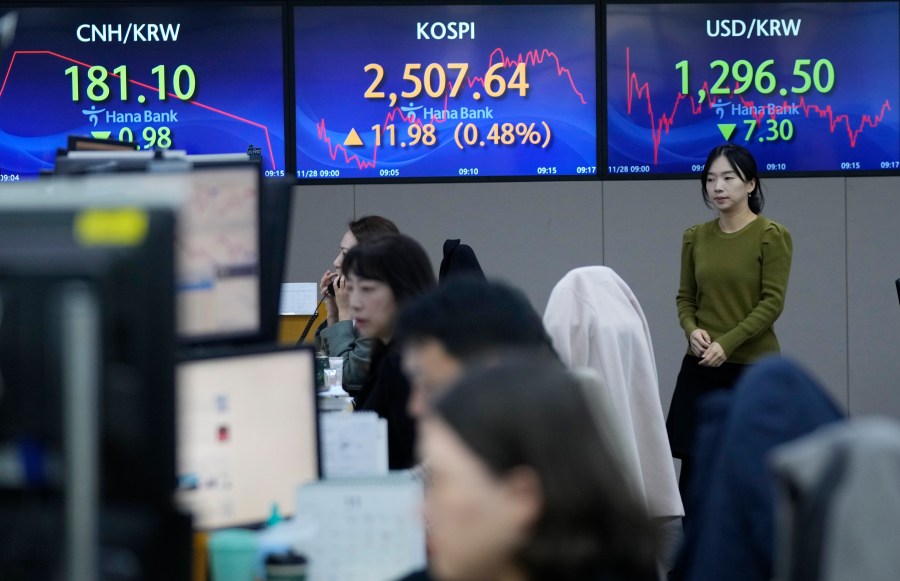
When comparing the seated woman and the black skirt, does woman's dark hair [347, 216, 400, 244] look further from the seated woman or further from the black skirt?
the seated woman

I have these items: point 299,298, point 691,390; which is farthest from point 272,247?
point 299,298

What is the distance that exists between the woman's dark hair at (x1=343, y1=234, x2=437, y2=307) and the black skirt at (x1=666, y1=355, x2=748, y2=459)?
6.43 feet

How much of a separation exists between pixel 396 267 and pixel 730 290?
214cm

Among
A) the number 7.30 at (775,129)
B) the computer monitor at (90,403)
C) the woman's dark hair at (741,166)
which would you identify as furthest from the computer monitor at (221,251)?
the number 7.30 at (775,129)

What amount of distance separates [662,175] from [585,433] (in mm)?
4949

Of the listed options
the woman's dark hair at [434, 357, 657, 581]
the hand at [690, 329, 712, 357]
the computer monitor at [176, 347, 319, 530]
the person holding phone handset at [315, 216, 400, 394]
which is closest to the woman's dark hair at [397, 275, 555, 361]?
the computer monitor at [176, 347, 319, 530]

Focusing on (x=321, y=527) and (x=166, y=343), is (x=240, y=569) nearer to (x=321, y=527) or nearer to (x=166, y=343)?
(x=321, y=527)

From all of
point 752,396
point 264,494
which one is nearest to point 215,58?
point 264,494

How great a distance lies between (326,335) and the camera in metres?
4.44

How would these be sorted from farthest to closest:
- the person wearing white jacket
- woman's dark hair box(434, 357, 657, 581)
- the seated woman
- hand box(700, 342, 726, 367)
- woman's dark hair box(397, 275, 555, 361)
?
1. hand box(700, 342, 726, 367)
2. the person wearing white jacket
3. the seated woman
4. woman's dark hair box(397, 275, 555, 361)
5. woman's dark hair box(434, 357, 657, 581)

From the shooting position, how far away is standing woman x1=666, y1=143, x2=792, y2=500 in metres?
4.66

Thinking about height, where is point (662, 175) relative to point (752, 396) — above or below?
above

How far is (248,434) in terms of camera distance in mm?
2195

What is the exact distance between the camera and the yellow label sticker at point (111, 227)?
4.14 feet
